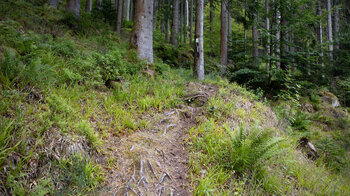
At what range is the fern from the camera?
9.90 ft

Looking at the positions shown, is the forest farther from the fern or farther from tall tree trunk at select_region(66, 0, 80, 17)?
tall tree trunk at select_region(66, 0, 80, 17)

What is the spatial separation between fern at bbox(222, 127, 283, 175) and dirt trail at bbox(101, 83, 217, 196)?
0.79 m

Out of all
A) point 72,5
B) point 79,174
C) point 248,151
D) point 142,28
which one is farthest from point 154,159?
point 72,5

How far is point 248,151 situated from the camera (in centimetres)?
304

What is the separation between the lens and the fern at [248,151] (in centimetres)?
302

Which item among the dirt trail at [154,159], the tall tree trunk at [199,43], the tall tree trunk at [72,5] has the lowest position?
the dirt trail at [154,159]

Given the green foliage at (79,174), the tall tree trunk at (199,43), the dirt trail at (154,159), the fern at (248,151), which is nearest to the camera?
the green foliage at (79,174)

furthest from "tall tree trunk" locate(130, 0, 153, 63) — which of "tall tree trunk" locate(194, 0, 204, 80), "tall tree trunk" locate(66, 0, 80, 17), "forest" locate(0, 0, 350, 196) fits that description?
"tall tree trunk" locate(66, 0, 80, 17)

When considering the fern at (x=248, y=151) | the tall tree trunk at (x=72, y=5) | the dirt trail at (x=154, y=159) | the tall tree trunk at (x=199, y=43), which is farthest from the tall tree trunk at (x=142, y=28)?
the tall tree trunk at (x=72, y=5)

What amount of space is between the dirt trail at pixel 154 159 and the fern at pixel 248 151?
2.61 feet

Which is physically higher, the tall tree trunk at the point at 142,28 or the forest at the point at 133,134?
the tall tree trunk at the point at 142,28

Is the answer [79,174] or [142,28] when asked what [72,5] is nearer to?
[142,28]

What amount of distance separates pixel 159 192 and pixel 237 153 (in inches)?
57.5

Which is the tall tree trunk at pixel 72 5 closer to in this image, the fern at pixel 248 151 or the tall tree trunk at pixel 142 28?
the tall tree trunk at pixel 142 28
